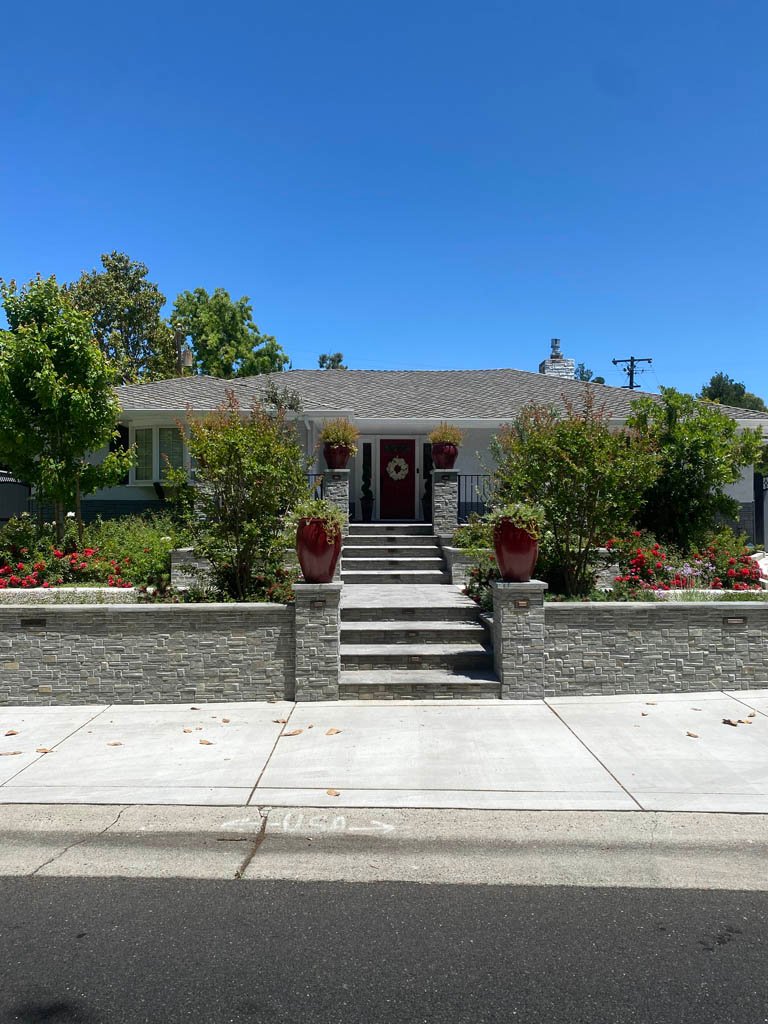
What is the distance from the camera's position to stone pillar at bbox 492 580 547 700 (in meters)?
7.98

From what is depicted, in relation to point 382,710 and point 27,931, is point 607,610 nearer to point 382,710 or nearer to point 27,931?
point 382,710

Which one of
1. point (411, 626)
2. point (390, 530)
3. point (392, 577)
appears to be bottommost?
point (411, 626)

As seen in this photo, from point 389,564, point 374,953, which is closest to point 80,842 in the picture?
point 374,953

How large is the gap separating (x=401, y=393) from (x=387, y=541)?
6902mm

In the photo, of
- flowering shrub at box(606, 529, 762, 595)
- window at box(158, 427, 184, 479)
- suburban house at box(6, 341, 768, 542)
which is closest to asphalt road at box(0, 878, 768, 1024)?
flowering shrub at box(606, 529, 762, 595)

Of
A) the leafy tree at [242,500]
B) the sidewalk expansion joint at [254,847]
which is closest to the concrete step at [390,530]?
the leafy tree at [242,500]

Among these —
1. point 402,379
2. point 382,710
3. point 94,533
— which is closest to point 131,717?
point 382,710

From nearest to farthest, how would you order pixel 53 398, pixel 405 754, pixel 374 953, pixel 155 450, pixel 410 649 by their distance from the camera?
pixel 374 953, pixel 405 754, pixel 410 649, pixel 53 398, pixel 155 450

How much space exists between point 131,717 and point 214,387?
1308cm

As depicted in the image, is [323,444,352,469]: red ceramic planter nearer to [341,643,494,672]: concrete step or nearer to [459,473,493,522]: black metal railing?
[459,473,493,522]: black metal railing

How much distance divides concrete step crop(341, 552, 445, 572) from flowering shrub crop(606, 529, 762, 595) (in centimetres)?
311

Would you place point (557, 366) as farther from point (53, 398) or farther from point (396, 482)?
point (53, 398)

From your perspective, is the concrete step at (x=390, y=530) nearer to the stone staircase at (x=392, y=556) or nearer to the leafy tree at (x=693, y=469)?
the stone staircase at (x=392, y=556)

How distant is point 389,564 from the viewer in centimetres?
1293
